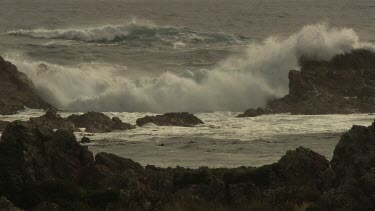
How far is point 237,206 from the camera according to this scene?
32.9 ft

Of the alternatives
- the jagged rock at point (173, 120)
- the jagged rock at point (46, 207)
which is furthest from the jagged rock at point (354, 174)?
the jagged rock at point (173, 120)

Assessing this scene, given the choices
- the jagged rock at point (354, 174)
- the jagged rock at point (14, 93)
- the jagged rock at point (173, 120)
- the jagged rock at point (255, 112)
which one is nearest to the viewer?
the jagged rock at point (354, 174)

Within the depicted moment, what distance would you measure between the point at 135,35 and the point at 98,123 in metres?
28.8

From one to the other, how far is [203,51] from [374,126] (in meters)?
32.2

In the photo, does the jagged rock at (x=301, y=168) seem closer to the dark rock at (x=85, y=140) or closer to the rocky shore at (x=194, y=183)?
the rocky shore at (x=194, y=183)

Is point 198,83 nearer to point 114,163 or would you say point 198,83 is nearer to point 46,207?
point 114,163

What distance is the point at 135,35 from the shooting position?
51000mm

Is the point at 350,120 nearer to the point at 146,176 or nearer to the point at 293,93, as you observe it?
the point at 293,93

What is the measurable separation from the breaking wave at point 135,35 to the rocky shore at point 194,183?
3560 centimetres

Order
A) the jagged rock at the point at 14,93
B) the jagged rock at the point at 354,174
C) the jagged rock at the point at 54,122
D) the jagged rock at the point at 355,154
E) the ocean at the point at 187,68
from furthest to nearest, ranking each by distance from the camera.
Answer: the jagged rock at the point at 14,93 < the jagged rock at the point at 54,122 < the ocean at the point at 187,68 < the jagged rock at the point at 355,154 < the jagged rock at the point at 354,174

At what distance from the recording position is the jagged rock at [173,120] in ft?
76.3

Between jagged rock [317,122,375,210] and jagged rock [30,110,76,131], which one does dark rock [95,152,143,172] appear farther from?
jagged rock [30,110,76,131]

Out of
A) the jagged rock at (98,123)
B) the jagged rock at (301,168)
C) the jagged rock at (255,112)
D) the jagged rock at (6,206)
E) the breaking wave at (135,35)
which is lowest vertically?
the jagged rock at (6,206)

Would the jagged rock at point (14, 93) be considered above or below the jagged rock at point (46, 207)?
above
